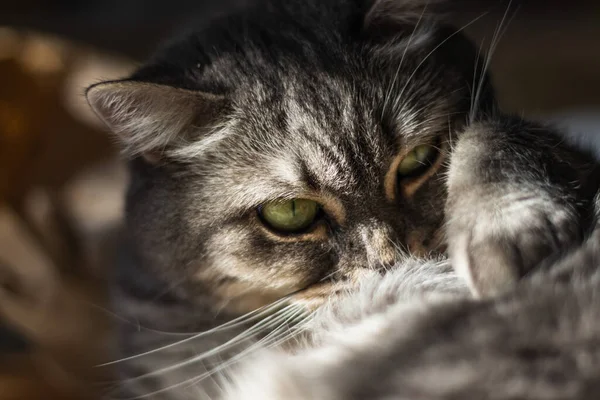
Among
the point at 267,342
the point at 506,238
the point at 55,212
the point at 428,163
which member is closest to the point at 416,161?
the point at 428,163

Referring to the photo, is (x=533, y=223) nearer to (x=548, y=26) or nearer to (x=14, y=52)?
(x=14, y=52)

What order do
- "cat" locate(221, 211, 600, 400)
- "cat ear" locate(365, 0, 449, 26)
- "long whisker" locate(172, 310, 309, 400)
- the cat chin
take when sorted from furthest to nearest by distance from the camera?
"cat ear" locate(365, 0, 449, 26) < "long whisker" locate(172, 310, 309, 400) < the cat chin < "cat" locate(221, 211, 600, 400)

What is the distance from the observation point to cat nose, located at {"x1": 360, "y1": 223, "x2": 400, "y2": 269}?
37.0 inches

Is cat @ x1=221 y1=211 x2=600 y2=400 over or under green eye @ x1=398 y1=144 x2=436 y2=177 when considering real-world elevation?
under

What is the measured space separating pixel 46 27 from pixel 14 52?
3.06ft

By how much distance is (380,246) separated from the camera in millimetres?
941

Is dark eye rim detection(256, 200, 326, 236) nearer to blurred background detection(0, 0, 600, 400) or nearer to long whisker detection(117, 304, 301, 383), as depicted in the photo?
long whisker detection(117, 304, 301, 383)

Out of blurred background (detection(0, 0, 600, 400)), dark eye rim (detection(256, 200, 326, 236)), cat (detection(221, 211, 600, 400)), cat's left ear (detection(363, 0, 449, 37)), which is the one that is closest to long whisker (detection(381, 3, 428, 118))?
cat's left ear (detection(363, 0, 449, 37))

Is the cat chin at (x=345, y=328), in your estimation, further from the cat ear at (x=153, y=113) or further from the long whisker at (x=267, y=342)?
the cat ear at (x=153, y=113)

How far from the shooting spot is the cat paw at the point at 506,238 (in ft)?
2.49

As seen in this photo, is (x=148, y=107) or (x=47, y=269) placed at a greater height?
(x=148, y=107)

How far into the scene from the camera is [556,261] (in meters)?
0.76

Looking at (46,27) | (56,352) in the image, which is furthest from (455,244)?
(46,27)

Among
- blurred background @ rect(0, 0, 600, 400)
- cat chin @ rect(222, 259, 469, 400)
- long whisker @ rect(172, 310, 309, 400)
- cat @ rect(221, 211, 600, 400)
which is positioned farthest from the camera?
blurred background @ rect(0, 0, 600, 400)
